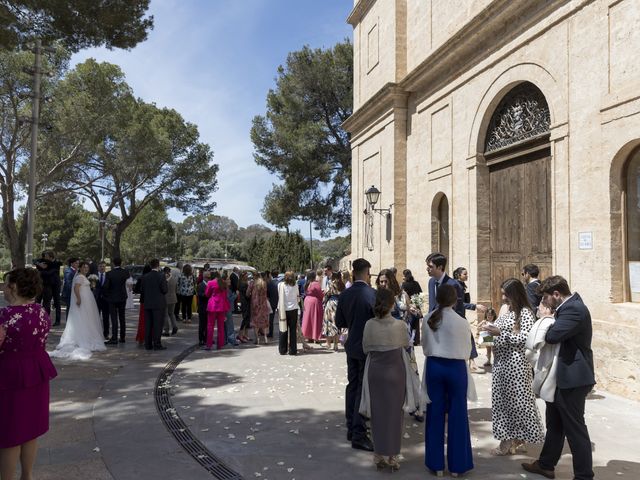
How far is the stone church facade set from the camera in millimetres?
6848

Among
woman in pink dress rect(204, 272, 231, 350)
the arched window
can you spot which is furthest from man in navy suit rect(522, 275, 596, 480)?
woman in pink dress rect(204, 272, 231, 350)

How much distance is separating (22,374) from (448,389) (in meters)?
3.31

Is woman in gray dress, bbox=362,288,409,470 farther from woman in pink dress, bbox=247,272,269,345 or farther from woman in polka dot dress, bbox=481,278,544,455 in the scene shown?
woman in pink dress, bbox=247,272,269,345

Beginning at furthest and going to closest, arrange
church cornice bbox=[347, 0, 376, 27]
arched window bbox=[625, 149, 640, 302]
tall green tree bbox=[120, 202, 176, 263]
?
tall green tree bbox=[120, 202, 176, 263]
church cornice bbox=[347, 0, 376, 27]
arched window bbox=[625, 149, 640, 302]

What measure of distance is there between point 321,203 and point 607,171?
19797mm

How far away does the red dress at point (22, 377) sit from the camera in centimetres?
329

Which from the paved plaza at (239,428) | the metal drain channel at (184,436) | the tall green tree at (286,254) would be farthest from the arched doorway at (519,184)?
the tall green tree at (286,254)

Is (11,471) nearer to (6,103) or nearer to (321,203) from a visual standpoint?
(6,103)

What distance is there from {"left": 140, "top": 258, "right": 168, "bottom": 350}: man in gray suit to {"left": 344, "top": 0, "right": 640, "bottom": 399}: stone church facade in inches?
259

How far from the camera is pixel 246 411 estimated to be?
575 centimetres

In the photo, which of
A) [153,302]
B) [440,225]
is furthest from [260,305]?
[440,225]

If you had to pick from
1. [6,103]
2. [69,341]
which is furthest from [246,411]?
[6,103]

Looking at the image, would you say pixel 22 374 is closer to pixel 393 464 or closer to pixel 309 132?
pixel 393 464

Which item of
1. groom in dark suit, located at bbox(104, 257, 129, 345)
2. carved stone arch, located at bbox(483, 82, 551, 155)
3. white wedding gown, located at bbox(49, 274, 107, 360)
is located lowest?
white wedding gown, located at bbox(49, 274, 107, 360)
